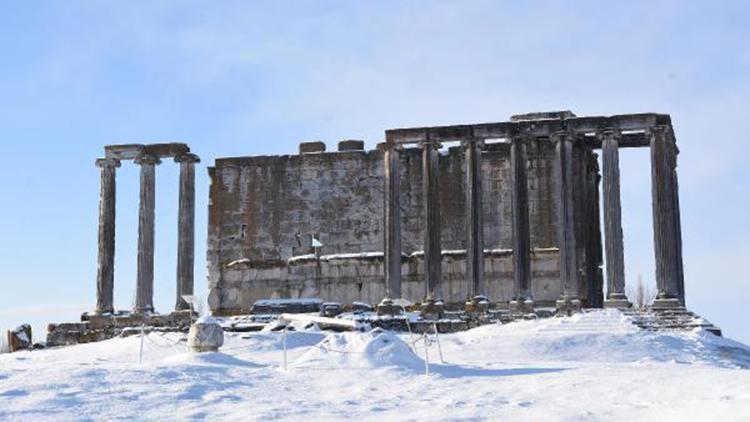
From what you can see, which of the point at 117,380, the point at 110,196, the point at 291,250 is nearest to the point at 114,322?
the point at 110,196

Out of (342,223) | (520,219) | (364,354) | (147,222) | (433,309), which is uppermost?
(342,223)

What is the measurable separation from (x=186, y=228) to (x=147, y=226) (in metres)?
1.43

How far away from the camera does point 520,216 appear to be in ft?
117

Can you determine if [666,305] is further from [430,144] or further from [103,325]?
[103,325]

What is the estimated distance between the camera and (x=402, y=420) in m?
12.9

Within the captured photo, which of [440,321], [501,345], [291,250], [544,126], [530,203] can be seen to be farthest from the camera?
[291,250]

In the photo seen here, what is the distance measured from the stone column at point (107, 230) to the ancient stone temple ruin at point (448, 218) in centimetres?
412

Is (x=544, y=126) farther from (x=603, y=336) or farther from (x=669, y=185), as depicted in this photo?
(x=603, y=336)

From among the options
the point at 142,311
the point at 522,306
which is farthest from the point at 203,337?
the point at 142,311

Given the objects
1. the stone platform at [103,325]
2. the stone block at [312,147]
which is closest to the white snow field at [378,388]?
the stone platform at [103,325]

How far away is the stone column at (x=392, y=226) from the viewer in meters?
36.4

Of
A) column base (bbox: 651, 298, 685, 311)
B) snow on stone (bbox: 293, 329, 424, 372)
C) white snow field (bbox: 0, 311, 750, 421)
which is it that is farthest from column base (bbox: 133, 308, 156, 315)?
snow on stone (bbox: 293, 329, 424, 372)

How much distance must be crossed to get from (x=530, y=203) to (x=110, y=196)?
621 inches

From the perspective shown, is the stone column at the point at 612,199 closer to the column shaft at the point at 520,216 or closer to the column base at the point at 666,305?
→ the column base at the point at 666,305
